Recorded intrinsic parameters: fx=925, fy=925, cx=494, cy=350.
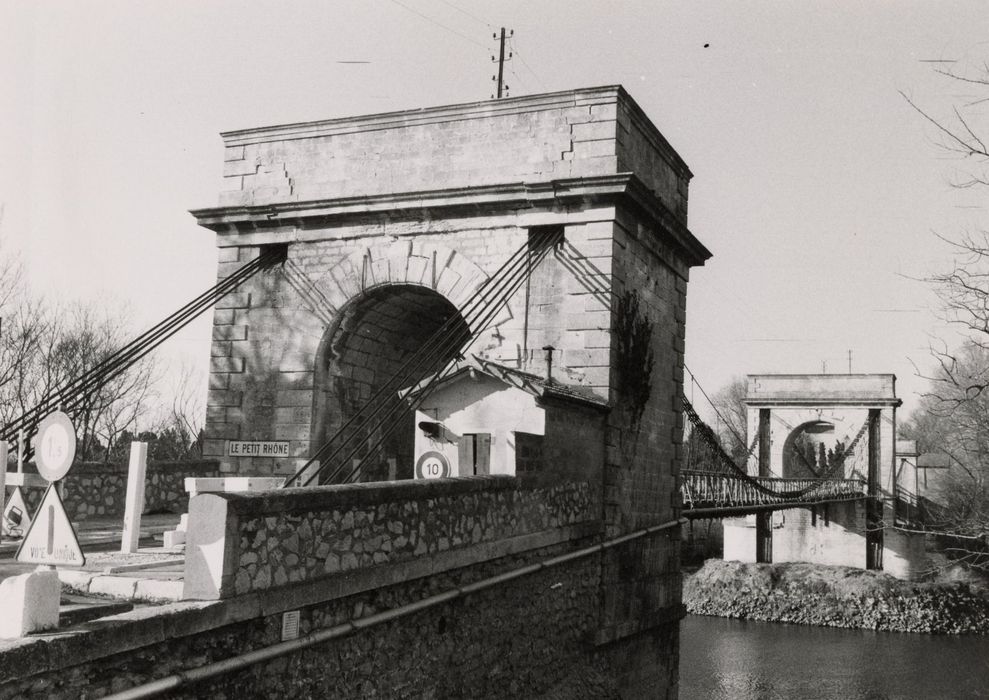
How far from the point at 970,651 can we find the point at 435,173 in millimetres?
20254

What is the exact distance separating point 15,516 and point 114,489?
3.63 meters

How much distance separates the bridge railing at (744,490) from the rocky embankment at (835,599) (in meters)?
2.57

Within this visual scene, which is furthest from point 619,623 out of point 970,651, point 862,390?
point 862,390

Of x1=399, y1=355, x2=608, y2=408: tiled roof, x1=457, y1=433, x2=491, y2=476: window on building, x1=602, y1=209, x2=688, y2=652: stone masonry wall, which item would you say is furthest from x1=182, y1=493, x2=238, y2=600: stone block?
x1=602, y1=209, x2=688, y2=652: stone masonry wall

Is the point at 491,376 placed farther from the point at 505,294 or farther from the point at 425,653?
the point at 425,653

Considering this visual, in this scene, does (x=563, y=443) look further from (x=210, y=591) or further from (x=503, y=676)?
(x=210, y=591)

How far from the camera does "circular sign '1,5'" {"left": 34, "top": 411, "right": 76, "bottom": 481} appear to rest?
4059 mm

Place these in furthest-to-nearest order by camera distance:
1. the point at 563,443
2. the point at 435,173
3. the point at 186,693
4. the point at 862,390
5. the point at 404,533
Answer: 1. the point at 862,390
2. the point at 435,173
3. the point at 563,443
4. the point at 404,533
5. the point at 186,693

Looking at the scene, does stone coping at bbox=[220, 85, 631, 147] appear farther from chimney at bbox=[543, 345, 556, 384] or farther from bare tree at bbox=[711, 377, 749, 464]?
bare tree at bbox=[711, 377, 749, 464]

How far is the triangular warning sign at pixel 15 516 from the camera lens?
539cm

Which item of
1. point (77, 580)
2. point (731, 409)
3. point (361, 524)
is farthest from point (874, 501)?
point (77, 580)

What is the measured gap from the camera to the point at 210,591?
4.31m

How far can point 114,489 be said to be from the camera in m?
10.1

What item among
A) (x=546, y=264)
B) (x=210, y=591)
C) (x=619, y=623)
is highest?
(x=546, y=264)
